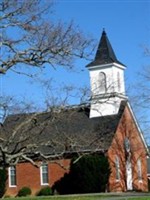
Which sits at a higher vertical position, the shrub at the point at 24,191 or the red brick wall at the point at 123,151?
the red brick wall at the point at 123,151

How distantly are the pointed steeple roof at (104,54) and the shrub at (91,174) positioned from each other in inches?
418

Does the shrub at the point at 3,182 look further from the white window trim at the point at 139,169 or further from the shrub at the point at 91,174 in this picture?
the white window trim at the point at 139,169

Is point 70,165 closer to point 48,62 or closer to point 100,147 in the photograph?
point 100,147

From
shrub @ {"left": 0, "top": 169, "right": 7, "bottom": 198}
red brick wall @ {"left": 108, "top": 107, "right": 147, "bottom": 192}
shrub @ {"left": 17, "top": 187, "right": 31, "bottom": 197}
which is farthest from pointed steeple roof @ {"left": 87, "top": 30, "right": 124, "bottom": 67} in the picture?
shrub @ {"left": 0, "top": 169, "right": 7, "bottom": 198}

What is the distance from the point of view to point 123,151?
53.9m

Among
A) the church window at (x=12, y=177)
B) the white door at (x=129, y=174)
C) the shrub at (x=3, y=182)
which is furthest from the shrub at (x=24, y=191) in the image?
the white door at (x=129, y=174)

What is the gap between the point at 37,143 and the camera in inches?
984

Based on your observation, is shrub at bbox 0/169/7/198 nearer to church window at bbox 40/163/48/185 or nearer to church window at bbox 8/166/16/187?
church window at bbox 40/163/48/185

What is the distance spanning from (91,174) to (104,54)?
13.9 metres

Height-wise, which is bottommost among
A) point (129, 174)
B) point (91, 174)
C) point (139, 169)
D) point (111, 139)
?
point (91, 174)

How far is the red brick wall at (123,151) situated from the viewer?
5094cm

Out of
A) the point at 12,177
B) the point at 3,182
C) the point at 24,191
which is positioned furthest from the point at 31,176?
the point at 3,182

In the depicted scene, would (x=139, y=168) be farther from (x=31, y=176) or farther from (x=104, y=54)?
(x=104, y=54)

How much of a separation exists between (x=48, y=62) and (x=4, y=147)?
401 centimetres
